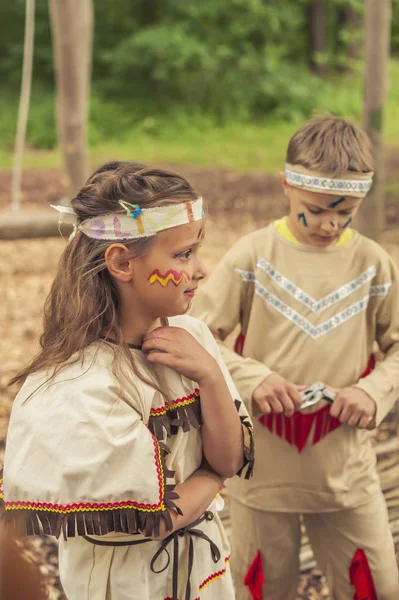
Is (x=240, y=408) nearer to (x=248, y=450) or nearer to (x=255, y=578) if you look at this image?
(x=248, y=450)

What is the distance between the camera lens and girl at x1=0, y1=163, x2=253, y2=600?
1655mm

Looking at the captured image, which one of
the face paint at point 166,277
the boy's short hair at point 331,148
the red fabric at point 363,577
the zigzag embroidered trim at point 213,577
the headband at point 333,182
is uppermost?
the boy's short hair at point 331,148

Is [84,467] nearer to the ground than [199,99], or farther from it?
farther from it

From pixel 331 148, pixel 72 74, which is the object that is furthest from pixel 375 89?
pixel 331 148

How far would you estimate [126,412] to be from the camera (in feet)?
5.56

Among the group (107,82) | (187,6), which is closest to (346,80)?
(187,6)

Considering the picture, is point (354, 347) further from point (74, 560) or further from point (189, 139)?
point (189, 139)

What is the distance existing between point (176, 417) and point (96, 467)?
29cm

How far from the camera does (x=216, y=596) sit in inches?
79.7

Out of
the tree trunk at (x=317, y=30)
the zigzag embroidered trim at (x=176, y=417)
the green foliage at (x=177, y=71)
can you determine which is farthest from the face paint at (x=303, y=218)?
the tree trunk at (x=317, y=30)

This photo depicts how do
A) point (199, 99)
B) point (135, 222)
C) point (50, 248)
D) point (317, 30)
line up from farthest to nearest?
point (317, 30)
point (199, 99)
point (50, 248)
point (135, 222)

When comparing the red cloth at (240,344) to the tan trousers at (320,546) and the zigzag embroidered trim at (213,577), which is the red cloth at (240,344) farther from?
the zigzag embroidered trim at (213,577)

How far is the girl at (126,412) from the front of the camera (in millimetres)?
1655

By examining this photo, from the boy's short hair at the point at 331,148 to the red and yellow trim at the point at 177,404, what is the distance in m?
0.87
